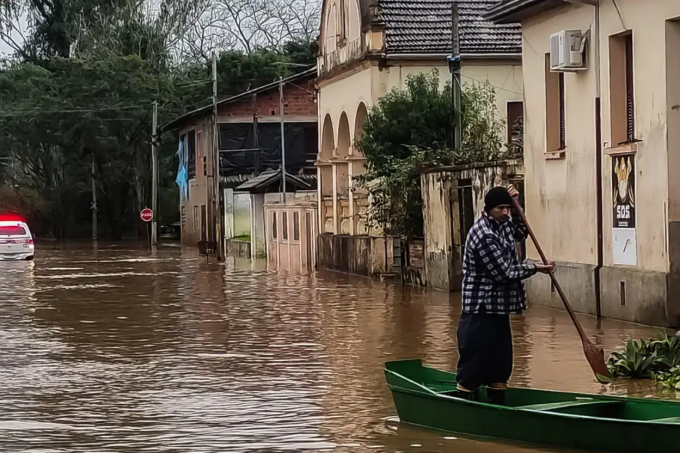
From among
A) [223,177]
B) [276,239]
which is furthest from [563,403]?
[223,177]

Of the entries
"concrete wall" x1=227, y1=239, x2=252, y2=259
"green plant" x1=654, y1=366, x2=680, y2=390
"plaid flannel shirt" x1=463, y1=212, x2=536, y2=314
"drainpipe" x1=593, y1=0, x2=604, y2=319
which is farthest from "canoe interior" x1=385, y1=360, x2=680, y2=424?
"concrete wall" x1=227, y1=239, x2=252, y2=259

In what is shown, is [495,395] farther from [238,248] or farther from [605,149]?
[238,248]

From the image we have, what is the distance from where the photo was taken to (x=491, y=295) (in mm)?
9695

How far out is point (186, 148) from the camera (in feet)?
221

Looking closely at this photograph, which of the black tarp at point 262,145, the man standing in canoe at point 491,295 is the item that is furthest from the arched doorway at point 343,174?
the man standing in canoe at point 491,295

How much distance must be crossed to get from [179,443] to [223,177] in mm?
49337

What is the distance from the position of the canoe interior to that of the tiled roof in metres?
23.1

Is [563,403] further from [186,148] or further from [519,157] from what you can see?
[186,148]

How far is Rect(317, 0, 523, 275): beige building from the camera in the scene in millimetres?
33094

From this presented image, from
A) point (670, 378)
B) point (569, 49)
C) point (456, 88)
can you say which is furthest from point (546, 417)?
point (456, 88)

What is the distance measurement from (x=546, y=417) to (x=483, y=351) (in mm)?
1104

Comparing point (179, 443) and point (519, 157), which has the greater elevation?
point (519, 157)

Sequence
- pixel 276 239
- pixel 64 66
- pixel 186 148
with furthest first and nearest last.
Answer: pixel 64 66 < pixel 186 148 < pixel 276 239

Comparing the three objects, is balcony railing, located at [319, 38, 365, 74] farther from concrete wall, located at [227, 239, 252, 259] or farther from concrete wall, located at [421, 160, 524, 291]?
concrete wall, located at [227, 239, 252, 259]
